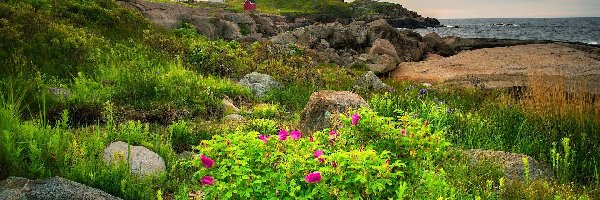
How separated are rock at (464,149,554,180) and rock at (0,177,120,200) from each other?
4811 mm

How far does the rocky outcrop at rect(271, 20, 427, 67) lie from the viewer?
2588 centimetres

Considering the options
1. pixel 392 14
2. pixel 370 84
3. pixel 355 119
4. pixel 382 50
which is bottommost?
pixel 392 14

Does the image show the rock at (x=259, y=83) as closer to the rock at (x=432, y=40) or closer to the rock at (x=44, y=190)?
the rock at (x=44, y=190)

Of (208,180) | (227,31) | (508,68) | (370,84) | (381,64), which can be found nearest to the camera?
(208,180)

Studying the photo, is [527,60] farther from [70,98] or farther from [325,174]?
[325,174]

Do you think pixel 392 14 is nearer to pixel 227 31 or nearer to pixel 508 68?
pixel 227 31

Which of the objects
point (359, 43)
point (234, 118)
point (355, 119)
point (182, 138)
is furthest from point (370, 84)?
point (359, 43)

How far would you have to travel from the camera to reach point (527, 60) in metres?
24.0

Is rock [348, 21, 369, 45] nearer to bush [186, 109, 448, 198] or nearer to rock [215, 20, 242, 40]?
rock [215, 20, 242, 40]

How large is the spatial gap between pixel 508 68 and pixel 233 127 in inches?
603

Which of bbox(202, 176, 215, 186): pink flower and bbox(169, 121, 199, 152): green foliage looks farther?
bbox(169, 121, 199, 152): green foliage

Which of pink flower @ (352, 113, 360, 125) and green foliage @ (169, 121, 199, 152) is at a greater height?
pink flower @ (352, 113, 360, 125)

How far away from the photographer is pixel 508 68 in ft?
69.1

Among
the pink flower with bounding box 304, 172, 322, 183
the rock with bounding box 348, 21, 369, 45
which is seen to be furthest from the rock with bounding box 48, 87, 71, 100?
the rock with bounding box 348, 21, 369, 45
